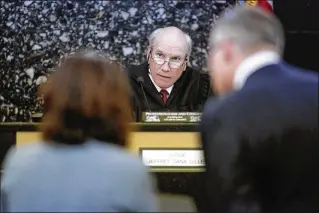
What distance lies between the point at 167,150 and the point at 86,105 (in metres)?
1.71

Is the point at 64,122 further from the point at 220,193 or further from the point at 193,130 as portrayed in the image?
the point at 193,130

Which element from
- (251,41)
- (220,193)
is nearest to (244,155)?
(220,193)

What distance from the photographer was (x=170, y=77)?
16.8 ft

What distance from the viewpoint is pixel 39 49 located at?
688 cm

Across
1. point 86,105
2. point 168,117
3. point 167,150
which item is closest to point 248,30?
point 86,105

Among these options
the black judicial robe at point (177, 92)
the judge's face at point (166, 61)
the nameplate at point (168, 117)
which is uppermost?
the judge's face at point (166, 61)

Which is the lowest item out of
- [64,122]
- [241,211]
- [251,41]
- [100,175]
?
[241,211]

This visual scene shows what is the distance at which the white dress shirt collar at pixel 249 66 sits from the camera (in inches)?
106

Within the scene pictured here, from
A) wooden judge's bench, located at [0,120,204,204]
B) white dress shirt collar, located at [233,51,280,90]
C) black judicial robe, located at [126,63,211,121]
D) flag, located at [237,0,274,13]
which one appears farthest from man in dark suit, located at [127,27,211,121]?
white dress shirt collar, located at [233,51,280,90]

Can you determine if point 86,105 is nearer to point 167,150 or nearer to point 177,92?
point 167,150

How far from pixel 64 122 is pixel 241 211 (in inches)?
25.6

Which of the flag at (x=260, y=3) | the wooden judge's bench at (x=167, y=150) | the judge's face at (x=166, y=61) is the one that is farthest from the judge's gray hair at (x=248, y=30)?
the flag at (x=260, y=3)

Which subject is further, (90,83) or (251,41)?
(251,41)

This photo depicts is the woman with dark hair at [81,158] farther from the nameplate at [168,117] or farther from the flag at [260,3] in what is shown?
the flag at [260,3]
